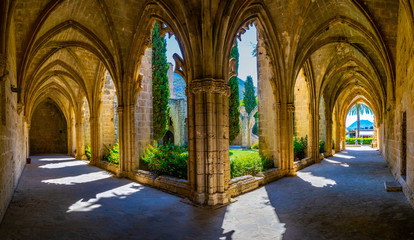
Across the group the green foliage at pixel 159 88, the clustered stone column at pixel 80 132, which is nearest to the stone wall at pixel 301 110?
the green foliage at pixel 159 88

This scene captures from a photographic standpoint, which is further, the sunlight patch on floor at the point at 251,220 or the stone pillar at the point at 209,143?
the stone pillar at the point at 209,143

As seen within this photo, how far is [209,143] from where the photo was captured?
5121 mm

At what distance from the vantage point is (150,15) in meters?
7.22

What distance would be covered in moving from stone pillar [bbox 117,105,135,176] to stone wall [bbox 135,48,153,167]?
0.16 metres

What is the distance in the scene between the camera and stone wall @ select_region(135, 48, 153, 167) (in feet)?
28.7

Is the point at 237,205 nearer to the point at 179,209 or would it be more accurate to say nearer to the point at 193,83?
the point at 179,209

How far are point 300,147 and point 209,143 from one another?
25.5 feet

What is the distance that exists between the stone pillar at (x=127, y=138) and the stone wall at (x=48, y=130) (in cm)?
1775

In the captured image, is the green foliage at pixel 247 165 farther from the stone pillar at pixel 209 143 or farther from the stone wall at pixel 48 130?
the stone wall at pixel 48 130

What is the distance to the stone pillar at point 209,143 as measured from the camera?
5133 mm

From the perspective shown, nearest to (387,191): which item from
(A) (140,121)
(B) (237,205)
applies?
(B) (237,205)

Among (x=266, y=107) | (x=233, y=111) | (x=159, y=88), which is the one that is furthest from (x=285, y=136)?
(x=159, y=88)

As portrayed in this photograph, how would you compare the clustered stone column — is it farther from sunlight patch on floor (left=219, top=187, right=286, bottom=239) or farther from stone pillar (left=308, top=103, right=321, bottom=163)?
sunlight patch on floor (left=219, top=187, right=286, bottom=239)

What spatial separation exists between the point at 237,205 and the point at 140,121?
496cm
